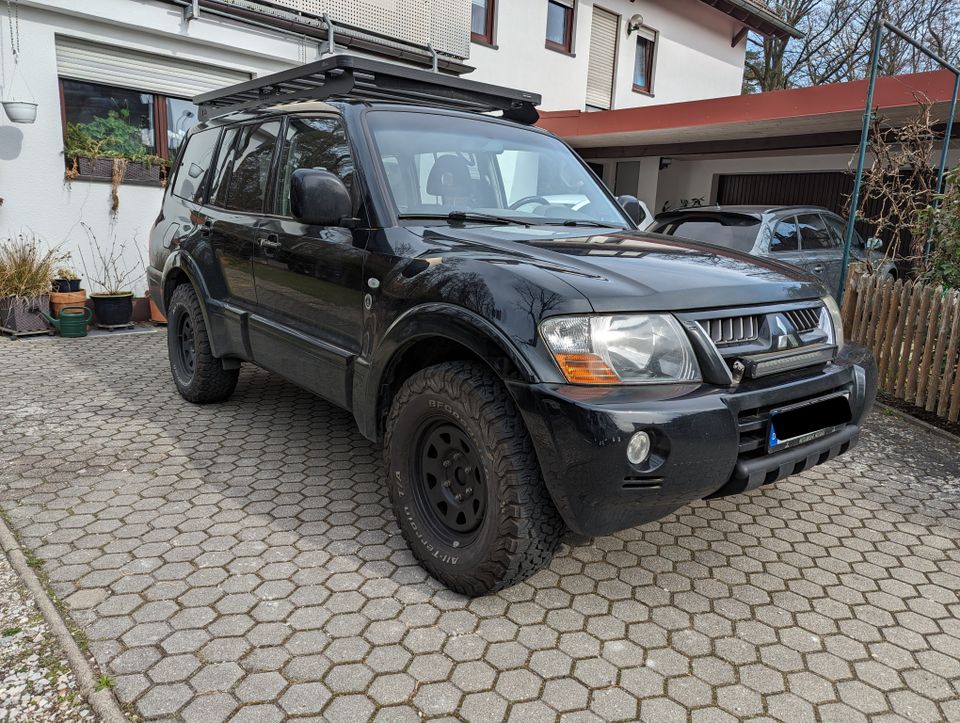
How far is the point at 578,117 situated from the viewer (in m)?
12.9

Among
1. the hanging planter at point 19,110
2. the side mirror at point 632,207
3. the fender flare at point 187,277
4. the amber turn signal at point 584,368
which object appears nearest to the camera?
the amber turn signal at point 584,368

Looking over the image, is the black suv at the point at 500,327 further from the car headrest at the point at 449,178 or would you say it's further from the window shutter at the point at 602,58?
the window shutter at the point at 602,58

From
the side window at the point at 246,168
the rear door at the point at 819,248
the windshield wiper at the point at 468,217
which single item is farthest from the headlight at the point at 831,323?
the rear door at the point at 819,248

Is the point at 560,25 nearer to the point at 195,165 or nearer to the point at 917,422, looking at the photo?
the point at 195,165

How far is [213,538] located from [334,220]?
1.57m

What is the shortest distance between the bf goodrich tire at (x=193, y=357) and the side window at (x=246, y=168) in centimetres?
78

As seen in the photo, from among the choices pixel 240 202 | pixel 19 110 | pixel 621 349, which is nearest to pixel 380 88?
pixel 240 202

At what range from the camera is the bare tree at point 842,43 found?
80.3 ft

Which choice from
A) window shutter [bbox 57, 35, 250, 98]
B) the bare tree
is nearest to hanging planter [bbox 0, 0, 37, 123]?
window shutter [bbox 57, 35, 250, 98]

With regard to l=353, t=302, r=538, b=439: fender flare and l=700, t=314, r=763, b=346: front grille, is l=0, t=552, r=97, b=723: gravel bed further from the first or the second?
l=700, t=314, r=763, b=346: front grille

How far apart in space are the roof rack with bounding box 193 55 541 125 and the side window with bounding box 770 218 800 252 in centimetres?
439

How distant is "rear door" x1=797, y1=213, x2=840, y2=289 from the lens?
26.7ft

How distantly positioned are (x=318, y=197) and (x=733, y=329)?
179cm

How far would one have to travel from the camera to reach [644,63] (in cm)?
1739
